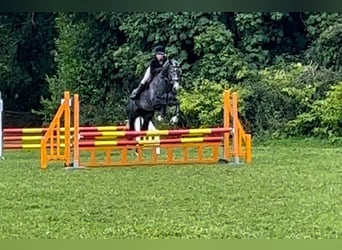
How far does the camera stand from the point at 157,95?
517 centimetres

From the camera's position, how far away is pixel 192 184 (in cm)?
396

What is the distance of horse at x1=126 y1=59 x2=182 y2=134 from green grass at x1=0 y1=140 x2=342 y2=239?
0.56 metres

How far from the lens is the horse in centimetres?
496

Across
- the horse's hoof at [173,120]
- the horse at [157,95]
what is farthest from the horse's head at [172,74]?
the horse's hoof at [173,120]

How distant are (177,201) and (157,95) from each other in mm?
1795

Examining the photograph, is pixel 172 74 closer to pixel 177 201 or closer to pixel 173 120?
pixel 177 201

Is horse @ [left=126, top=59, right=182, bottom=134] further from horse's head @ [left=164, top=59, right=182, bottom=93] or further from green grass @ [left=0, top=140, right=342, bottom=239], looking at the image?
green grass @ [left=0, top=140, right=342, bottom=239]

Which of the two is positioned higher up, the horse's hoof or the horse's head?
the horse's head

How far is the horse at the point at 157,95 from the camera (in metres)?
4.96

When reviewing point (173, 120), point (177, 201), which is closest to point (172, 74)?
point (177, 201)

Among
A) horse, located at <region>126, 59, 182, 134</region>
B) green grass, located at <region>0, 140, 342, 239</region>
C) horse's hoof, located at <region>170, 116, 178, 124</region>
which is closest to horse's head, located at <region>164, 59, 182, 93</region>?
horse, located at <region>126, 59, 182, 134</region>

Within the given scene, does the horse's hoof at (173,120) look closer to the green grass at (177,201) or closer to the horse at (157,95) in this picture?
the horse at (157,95)

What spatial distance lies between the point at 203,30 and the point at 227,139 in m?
3.33

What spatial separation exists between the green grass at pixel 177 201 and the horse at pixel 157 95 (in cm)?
56
